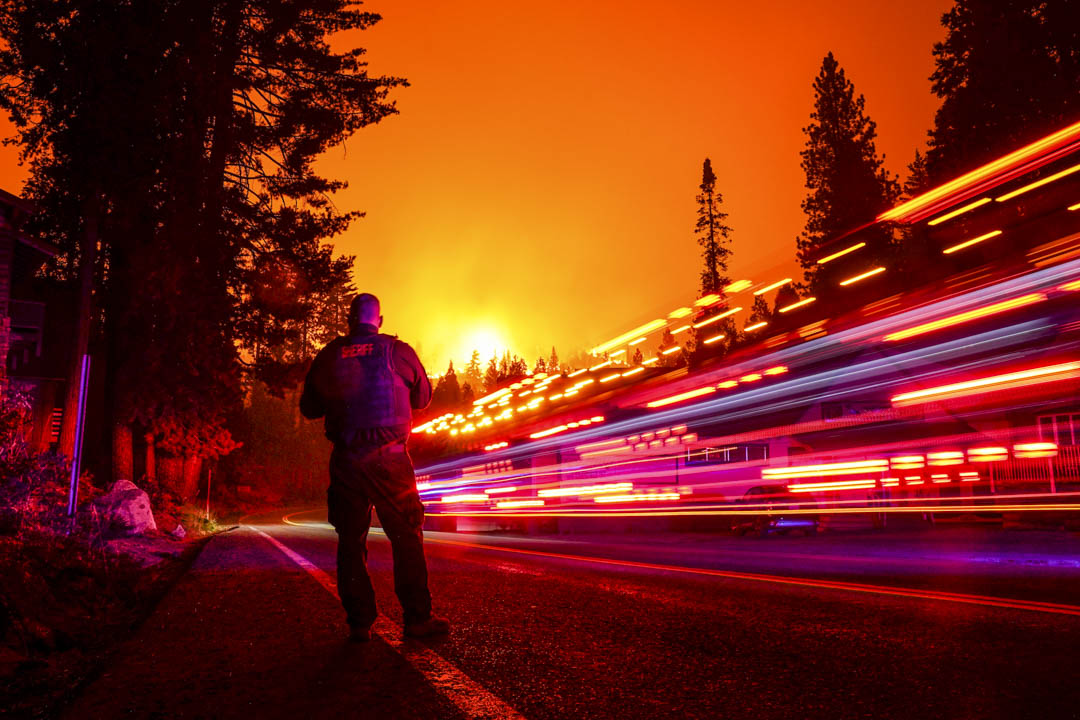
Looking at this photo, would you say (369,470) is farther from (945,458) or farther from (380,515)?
(945,458)

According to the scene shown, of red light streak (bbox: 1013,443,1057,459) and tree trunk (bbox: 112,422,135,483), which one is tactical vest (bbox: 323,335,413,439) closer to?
red light streak (bbox: 1013,443,1057,459)

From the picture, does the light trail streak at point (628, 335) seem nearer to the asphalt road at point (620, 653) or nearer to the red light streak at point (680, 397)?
the red light streak at point (680, 397)

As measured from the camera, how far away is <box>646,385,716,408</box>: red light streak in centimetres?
1761

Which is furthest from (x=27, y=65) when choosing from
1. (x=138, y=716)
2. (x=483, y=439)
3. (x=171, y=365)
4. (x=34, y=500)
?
(x=138, y=716)

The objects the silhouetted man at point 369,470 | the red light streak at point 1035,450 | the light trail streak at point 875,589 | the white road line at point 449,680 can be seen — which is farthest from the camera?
the red light streak at point 1035,450

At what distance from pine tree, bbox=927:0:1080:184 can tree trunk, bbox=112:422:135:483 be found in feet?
97.5

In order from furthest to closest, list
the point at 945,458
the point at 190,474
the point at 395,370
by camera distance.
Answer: the point at 190,474 → the point at 945,458 → the point at 395,370

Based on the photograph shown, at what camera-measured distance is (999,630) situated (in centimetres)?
400

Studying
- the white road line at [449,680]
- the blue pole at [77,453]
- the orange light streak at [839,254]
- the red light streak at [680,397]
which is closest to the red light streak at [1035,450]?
the red light streak at [680,397]

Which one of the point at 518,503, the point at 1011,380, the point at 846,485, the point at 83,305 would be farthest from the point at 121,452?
the point at 1011,380

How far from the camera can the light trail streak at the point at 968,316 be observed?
401 inches

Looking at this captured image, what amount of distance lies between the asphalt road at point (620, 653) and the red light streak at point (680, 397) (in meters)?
10.8

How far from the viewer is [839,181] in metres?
43.9

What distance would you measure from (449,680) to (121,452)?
21404 mm
